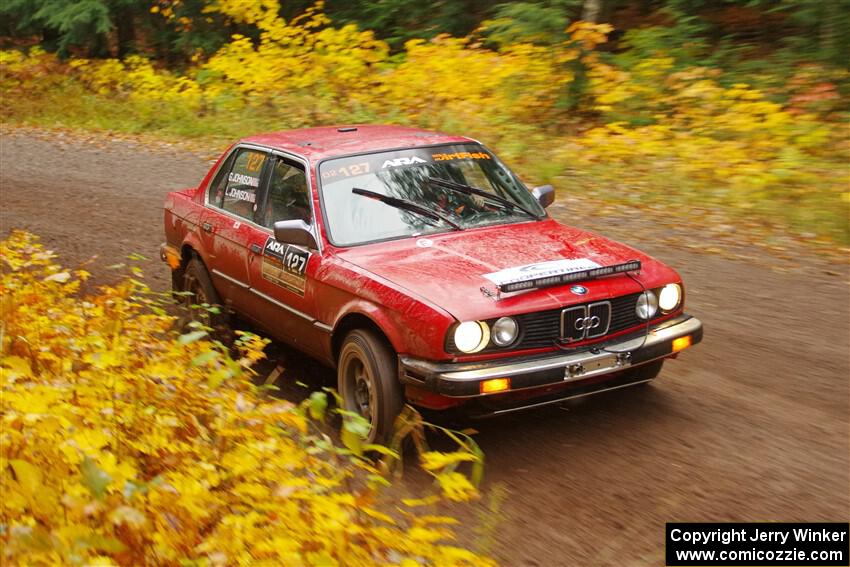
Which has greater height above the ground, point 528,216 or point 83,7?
point 83,7

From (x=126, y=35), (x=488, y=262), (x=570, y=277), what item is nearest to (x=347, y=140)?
(x=488, y=262)

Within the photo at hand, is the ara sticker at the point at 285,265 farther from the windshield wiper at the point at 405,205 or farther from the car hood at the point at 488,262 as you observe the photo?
the windshield wiper at the point at 405,205

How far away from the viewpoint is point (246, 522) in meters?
3.15

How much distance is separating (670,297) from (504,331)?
120 centimetres

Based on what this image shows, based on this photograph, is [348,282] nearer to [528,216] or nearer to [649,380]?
[528,216]

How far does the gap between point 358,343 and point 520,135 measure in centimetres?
963

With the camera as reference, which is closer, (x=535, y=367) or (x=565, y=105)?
(x=535, y=367)

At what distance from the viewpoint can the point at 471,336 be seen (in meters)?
4.59

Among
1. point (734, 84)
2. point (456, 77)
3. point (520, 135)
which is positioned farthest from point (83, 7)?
point (734, 84)

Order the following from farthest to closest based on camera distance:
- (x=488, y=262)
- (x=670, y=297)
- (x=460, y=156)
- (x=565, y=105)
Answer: (x=565, y=105) < (x=460, y=156) < (x=670, y=297) < (x=488, y=262)

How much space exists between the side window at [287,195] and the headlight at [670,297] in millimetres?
2298

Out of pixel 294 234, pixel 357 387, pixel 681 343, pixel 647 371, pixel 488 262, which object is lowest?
pixel 647 371

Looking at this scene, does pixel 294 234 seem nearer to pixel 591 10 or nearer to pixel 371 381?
pixel 371 381

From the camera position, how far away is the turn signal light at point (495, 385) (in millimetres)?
4508
